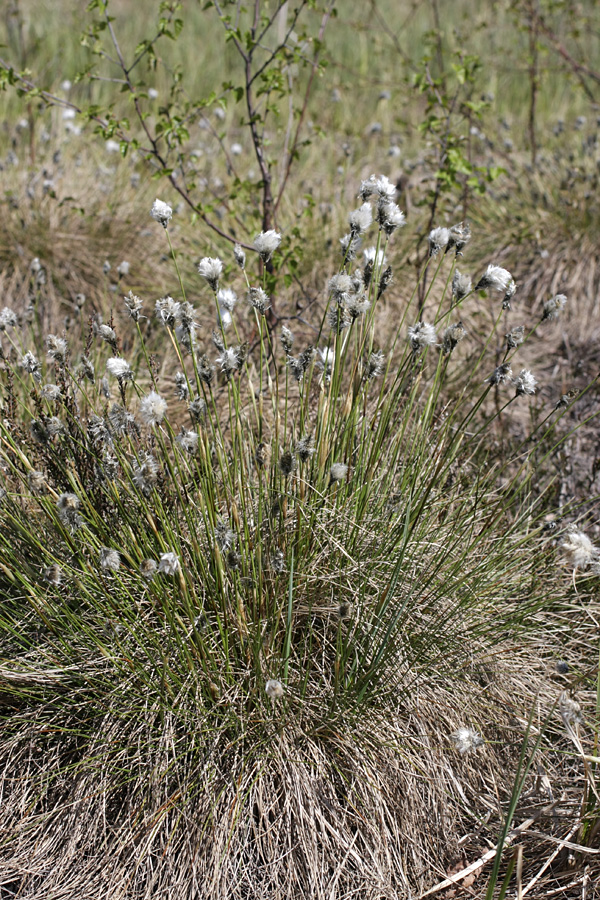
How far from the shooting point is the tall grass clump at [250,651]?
1.79m

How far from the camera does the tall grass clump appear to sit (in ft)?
5.88

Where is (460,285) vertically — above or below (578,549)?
above

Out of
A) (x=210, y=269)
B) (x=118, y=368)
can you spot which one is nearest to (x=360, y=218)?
(x=210, y=269)

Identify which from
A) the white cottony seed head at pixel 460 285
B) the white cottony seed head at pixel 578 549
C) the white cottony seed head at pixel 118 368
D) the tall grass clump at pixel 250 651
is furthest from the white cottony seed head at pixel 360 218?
the white cottony seed head at pixel 578 549

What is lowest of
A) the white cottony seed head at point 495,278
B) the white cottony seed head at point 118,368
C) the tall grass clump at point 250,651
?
the tall grass clump at point 250,651

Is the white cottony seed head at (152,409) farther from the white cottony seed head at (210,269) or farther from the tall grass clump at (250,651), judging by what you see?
the white cottony seed head at (210,269)

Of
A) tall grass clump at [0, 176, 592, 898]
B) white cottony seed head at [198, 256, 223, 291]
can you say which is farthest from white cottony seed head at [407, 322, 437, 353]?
white cottony seed head at [198, 256, 223, 291]

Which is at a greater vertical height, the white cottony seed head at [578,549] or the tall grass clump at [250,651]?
the white cottony seed head at [578,549]

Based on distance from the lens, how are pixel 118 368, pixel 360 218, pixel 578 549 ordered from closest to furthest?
pixel 578 549, pixel 118 368, pixel 360 218

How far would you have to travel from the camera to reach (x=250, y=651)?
6.35 ft

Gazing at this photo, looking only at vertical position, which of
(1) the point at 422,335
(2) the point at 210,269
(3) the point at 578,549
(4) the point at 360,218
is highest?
(4) the point at 360,218

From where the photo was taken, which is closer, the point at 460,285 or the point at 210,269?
the point at 210,269

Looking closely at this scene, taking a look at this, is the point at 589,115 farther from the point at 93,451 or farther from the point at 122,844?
the point at 122,844

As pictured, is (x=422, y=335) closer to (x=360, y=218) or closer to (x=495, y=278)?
(x=495, y=278)
